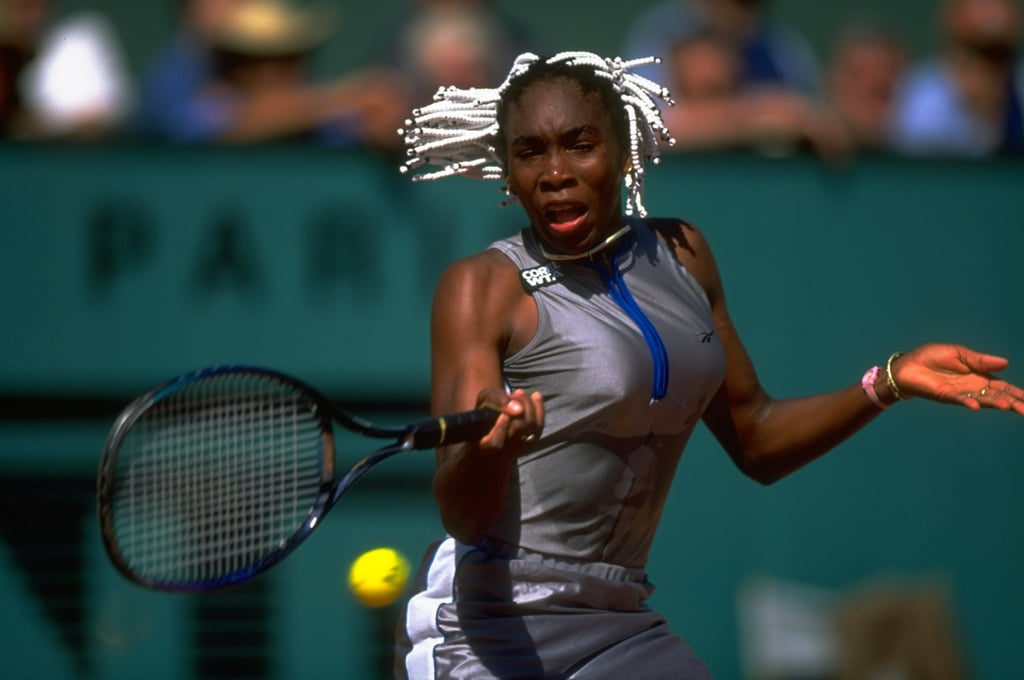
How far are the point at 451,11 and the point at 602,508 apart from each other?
3.92 meters

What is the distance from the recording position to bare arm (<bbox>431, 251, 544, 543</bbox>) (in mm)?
3143

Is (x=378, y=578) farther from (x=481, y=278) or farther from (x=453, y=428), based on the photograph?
(x=453, y=428)

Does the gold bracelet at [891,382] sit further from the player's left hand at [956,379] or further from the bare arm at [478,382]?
the bare arm at [478,382]

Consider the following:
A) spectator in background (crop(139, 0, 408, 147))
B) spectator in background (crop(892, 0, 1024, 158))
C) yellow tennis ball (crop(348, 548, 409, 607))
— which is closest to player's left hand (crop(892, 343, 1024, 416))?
yellow tennis ball (crop(348, 548, 409, 607))

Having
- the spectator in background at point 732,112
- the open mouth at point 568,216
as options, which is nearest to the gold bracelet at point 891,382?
the open mouth at point 568,216

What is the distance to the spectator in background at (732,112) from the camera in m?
6.57

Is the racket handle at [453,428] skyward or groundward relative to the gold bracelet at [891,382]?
skyward

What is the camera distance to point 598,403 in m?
3.50

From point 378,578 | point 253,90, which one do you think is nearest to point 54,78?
point 253,90

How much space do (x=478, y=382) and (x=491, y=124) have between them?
0.71m

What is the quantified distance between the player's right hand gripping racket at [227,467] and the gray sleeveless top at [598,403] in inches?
13.9

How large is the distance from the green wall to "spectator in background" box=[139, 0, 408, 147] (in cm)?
27

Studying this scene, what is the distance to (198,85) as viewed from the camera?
22.2ft

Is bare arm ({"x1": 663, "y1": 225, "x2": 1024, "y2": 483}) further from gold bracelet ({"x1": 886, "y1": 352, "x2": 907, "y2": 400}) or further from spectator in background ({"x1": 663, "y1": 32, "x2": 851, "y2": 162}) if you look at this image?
spectator in background ({"x1": 663, "y1": 32, "x2": 851, "y2": 162})
